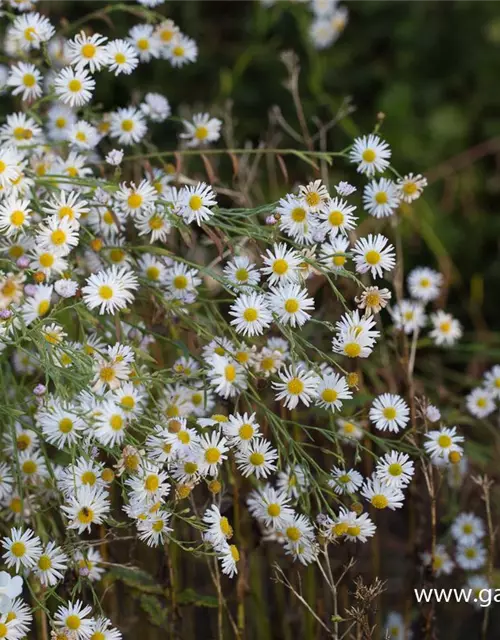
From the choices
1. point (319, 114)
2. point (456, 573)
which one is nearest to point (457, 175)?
point (319, 114)

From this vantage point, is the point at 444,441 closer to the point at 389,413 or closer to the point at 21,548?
the point at 389,413

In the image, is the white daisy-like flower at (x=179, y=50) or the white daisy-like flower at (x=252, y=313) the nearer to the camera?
the white daisy-like flower at (x=252, y=313)

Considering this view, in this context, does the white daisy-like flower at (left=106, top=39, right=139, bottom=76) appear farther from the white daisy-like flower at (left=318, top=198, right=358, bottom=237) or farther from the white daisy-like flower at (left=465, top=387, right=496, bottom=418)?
the white daisy-like flower at (left=465, top=387, right=496, bottom=418)

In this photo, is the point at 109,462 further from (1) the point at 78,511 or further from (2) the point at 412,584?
(2) the point at 412,584

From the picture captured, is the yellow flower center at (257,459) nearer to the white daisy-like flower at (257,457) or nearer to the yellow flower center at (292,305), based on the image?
the white daisy-like flower at (257,457)

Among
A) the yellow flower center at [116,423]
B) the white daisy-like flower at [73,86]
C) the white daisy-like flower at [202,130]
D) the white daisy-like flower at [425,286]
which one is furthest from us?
the white daisy-like flower at [425,286]

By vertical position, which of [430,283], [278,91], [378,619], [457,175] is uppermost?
[278,91]

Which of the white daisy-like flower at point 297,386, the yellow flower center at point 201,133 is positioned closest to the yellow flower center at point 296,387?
the white daisy-like flower at point 297,386
